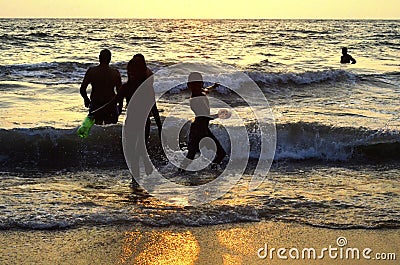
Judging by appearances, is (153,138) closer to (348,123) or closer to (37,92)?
(348,123)

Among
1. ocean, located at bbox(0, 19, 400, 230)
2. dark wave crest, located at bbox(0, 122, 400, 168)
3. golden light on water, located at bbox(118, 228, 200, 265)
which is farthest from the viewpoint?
dark wave crest, located at bbox(0, 122, 400, 168)

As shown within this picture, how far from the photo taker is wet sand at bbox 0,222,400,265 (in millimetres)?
4750

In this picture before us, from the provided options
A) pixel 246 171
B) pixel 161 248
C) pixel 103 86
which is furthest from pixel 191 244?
pixel 246 171

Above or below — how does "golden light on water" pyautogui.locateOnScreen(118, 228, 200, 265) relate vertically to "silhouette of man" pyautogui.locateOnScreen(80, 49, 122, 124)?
below

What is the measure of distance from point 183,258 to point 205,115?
335 centimetres

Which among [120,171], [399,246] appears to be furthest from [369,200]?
[120,171]

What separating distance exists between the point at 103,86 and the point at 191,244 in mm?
2955

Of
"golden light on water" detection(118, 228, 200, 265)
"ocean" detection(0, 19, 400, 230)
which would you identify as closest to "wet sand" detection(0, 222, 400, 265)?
"golden light on water" detection(118, 228, 200, 265)

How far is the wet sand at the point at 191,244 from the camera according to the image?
15.6ft

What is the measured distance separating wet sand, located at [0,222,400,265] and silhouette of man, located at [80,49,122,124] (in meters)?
2.17

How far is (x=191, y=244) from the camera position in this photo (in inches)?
202

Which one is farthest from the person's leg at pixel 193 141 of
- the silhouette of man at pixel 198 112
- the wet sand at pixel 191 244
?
the wet sand at pixel 191 244

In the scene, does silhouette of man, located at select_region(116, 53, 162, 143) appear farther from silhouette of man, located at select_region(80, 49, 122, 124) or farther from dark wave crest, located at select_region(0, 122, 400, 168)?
dark wave crest, located at select_region(0, 122, 400, 168)

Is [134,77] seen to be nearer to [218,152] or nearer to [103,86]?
[103,86]
